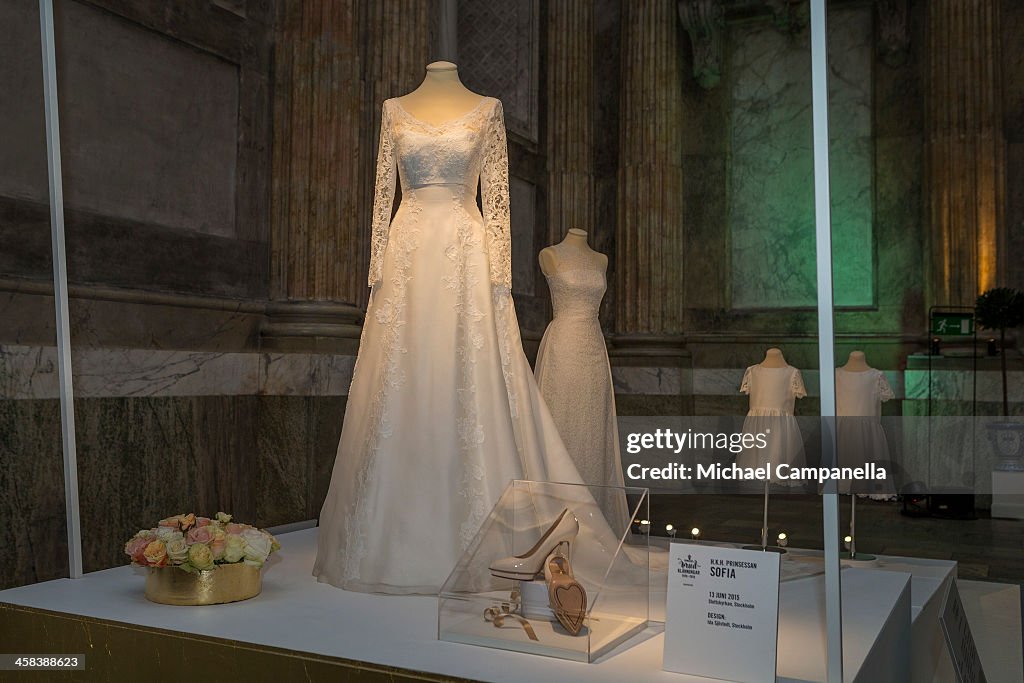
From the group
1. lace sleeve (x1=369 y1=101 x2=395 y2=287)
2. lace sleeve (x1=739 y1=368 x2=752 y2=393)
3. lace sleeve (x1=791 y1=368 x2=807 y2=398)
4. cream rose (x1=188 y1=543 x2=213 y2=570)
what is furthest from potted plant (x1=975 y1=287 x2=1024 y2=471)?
cream rose (x1=188 y1=543 x2=213 y2=570)

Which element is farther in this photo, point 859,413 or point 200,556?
point 200,556

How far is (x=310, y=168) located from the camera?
4.72 meters

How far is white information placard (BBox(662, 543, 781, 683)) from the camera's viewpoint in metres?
2.24

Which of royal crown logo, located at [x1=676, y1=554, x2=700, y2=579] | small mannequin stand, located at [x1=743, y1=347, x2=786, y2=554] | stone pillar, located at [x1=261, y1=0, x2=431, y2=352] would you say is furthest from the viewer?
stone pillar, located at [x1=261, y1=0, x2=431, y2=352]

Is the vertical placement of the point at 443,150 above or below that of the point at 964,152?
above

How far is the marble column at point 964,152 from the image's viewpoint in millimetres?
2117

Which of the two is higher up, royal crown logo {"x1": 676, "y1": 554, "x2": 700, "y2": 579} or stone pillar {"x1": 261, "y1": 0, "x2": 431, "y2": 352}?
stone pillar {"x1": 261, "y1": 0, "x2": 431, "y2": 352}

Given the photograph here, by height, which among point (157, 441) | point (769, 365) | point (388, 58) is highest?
point (388, 58)

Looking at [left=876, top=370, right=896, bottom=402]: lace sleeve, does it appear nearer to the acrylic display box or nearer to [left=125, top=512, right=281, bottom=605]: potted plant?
the acrylic display box

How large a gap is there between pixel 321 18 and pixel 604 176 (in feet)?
6.54

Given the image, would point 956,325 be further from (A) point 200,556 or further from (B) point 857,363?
(A) point 200,556

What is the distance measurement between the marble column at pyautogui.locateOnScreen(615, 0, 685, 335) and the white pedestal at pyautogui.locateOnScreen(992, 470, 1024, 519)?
1.19 m

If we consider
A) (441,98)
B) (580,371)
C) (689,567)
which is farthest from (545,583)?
(580,371)

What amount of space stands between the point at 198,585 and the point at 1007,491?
2185 millimetres
